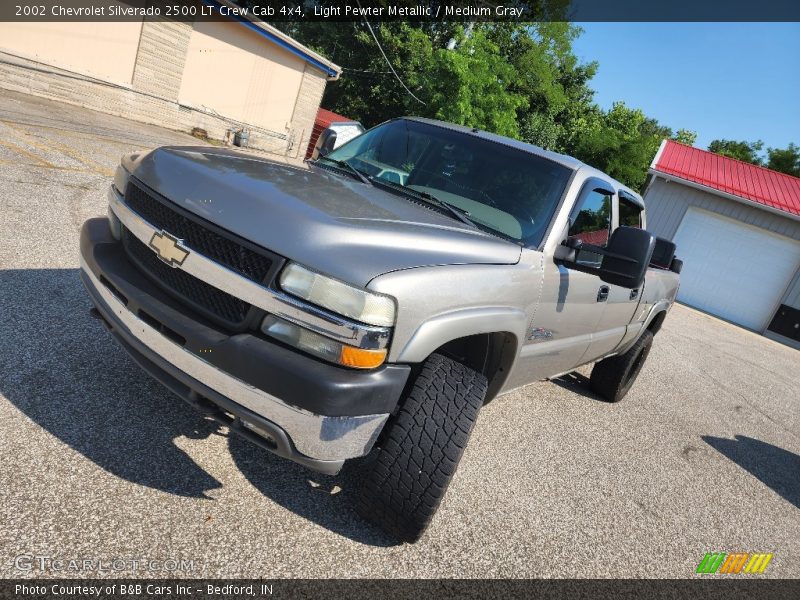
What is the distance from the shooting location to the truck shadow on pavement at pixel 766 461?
4701 mm

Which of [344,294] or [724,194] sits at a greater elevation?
[724,194]

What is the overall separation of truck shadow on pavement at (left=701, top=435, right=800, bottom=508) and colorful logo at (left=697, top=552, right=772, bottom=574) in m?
1.32

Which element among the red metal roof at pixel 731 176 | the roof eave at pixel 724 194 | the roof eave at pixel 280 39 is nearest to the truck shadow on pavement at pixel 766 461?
the roof eave at pixel 724 194

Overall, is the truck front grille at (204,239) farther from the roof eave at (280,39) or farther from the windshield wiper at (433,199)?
the roof eave at (280,39)

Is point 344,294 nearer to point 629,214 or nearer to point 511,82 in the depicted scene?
point 629,214

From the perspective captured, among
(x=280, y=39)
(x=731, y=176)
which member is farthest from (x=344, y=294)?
(x=280, y=39)

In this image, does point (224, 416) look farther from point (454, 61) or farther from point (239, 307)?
point (454, 61)

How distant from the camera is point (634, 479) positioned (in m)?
3.93

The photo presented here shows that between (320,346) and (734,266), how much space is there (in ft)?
56.0

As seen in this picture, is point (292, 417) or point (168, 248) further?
point (168, 248)

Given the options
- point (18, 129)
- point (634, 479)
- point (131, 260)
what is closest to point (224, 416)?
point (131, 260)

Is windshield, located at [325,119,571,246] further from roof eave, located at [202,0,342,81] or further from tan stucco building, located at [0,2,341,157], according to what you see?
roof eave, located at [202,0,342,81]

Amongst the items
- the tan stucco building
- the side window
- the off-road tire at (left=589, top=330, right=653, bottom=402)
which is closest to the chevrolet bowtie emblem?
the side window

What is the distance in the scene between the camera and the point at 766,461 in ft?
17.1
